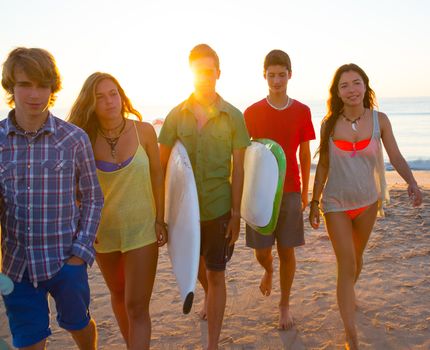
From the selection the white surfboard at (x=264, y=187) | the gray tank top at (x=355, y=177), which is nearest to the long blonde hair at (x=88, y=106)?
the white surfboard at (x=264, y=187)

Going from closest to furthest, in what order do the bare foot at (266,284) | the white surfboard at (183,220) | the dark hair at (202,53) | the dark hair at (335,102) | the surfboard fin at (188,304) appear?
the surfboard fin at (188,304)
the white surfboard at (183,220)
the dark hair at (202,53)
the dark hair at (335,102)
the bare foot at (266,284)

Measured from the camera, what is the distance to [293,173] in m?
3.69

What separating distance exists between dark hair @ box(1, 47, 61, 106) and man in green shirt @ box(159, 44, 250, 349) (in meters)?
0.99

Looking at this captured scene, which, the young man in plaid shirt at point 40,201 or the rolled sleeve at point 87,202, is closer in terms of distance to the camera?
the young man in plaid shirt at point 40,201

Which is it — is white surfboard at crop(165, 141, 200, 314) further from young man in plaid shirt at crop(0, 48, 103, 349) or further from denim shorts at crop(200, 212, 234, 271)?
young man in plaid shirt at crop(0, 48, 103, 349)

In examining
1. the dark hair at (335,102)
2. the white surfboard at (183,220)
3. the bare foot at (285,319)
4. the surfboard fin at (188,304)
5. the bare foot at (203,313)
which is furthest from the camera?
the bare foot at (203,313)

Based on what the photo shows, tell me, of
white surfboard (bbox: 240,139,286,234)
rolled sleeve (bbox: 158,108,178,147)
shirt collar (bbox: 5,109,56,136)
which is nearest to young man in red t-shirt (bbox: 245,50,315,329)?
white surfboard (bbox: 240,139,286,234)

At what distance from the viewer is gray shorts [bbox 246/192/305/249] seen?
3693mm

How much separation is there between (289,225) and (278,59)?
1305 mm

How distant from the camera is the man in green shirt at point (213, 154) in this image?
3.06m

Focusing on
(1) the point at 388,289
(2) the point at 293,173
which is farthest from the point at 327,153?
(1) the point at 388,289

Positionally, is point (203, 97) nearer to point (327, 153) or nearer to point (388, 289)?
point (327, 153)

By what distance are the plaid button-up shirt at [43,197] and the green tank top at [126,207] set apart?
0.25 metres

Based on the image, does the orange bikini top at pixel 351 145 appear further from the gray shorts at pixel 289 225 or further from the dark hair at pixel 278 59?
the dark hair at pixel 278 59
